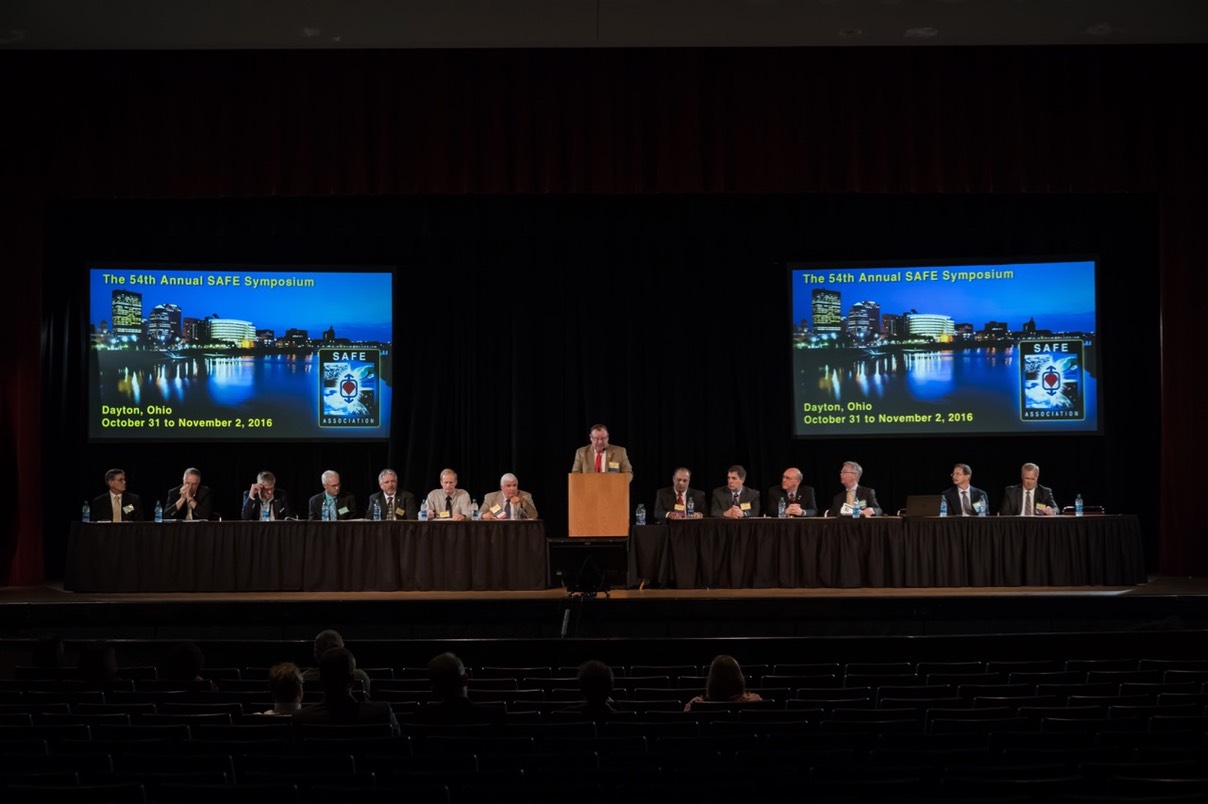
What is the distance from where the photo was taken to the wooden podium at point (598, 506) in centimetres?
1120

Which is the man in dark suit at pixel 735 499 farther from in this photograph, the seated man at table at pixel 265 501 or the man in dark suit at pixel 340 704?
the man in dark suit at pixel 340 704

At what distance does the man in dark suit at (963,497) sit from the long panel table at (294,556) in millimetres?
3632

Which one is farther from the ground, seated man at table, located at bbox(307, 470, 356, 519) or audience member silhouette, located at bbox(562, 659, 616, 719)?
seated man at table, located at bbox(307, 470, 356, 519)

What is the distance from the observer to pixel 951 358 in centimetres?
1318

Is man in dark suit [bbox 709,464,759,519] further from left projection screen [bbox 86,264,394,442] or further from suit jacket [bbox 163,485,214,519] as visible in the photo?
suit jacket [bbox 163,485,214,519]

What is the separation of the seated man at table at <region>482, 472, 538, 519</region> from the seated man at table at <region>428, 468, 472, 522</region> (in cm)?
19

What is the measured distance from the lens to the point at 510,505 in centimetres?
1162

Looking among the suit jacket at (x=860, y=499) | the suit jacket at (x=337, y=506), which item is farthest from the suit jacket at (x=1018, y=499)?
the suit jacket at (x=337, y=506)

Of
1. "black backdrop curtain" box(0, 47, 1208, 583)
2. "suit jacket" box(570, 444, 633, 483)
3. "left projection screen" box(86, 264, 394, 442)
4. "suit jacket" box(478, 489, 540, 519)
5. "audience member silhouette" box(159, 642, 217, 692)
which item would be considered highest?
"black backdrop curtain" box(0, 47, 1208, 583)

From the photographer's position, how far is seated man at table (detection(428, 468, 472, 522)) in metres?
11.9

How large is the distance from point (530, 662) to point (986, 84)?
25.0 ft

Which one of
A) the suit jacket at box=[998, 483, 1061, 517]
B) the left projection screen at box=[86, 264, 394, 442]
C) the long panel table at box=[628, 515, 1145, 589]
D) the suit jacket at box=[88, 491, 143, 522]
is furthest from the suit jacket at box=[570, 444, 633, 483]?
the suit jacket at box=[88, 491, 143, 522]

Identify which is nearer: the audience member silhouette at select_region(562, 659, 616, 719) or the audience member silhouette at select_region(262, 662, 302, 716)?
the audience member silhouette at select_region(562, 659, 616, 719)

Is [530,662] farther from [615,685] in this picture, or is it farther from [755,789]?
[755,789]
